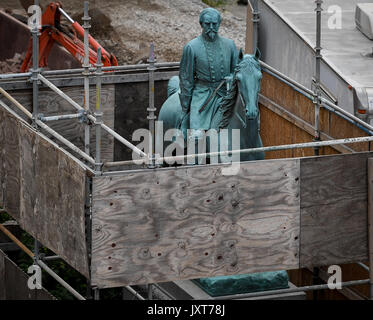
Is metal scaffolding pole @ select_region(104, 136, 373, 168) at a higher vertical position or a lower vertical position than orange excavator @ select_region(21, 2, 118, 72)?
lower

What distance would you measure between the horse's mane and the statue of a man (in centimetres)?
56

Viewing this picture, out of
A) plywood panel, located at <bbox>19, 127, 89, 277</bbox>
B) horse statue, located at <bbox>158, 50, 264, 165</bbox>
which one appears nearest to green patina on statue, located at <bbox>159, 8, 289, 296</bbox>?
horse statue, located at <bbox>158, 50, 264, 165</bbox>

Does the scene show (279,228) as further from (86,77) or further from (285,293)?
(86,77)

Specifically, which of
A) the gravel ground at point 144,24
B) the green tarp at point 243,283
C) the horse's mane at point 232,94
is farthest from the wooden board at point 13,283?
the gravel ground at point 144,24

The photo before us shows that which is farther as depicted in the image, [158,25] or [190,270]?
[158,25]

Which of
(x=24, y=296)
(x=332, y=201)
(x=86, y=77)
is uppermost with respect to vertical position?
(x=86, y=77)

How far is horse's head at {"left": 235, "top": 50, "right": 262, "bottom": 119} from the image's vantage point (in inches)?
650

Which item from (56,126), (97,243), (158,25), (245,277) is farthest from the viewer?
(158,25)

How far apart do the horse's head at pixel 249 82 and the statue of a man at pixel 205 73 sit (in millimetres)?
1564

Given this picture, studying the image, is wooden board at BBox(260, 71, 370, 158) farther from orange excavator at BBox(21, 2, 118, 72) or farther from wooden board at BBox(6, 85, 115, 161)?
orange excavator at BBox(21, 2, 118, 72)

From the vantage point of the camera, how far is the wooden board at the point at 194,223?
15.7 meters

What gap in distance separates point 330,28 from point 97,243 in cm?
694

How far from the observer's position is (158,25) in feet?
108
